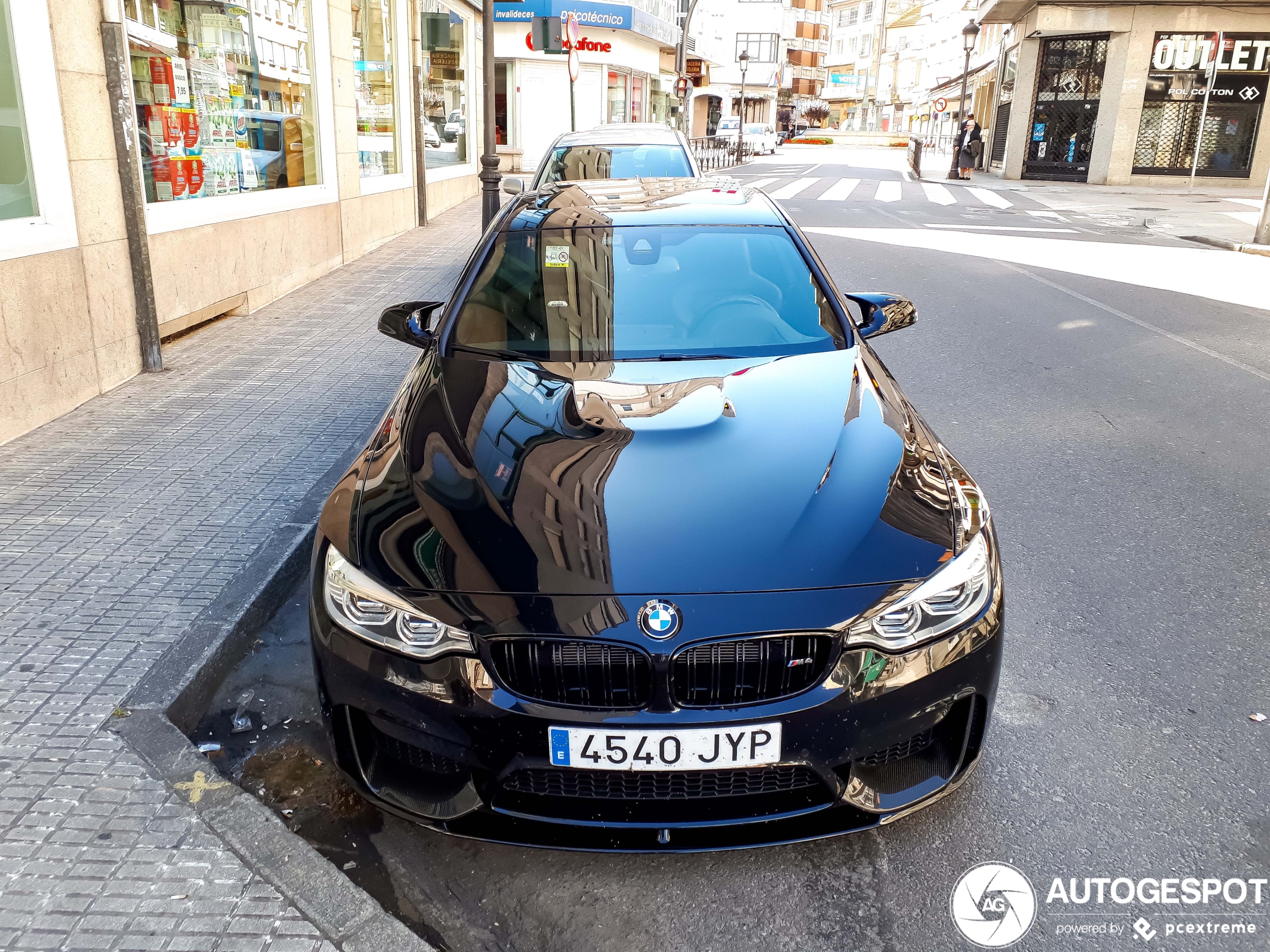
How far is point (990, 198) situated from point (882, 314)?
2233 cm

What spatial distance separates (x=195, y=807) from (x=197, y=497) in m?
2.31

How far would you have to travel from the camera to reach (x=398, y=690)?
231 cm

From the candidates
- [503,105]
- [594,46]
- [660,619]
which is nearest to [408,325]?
[660,619]

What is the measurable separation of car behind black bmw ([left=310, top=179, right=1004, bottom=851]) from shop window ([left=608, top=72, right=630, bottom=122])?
121 ft

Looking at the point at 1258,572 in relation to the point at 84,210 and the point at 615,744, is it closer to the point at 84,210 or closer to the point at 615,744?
the point at 615,744

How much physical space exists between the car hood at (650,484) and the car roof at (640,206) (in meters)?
0.89

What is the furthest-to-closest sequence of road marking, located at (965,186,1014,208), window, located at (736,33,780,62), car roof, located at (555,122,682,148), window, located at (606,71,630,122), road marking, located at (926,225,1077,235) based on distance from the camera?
window, located at (736,33,780,62) < window, located at (606,71,630,122) < road marking, located at (965,186,1014,208) < road marking, located at (926,225,1077,235) < car roof, located at (555,122,682,148)

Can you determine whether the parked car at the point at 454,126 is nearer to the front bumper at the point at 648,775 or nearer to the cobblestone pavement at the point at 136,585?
the cobblestone pavement at the point at 136,585

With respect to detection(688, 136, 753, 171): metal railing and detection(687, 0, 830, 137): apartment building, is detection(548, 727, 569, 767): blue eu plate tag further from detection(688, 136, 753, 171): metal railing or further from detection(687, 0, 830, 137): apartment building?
detection(687, 0, 830, 137): apartment building

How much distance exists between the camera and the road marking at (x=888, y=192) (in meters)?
22.8

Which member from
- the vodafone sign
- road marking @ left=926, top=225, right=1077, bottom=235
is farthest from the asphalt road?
the vodafone sign

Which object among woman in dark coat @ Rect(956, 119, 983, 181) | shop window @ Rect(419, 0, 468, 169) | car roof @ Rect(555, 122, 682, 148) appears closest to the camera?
car roof @ Rect(555, 122, 682, 148)

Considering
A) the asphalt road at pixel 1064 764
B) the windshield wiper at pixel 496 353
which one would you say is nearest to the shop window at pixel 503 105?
the asphalt road at pixel 1064 764

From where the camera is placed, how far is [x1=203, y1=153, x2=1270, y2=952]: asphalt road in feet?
7.67
